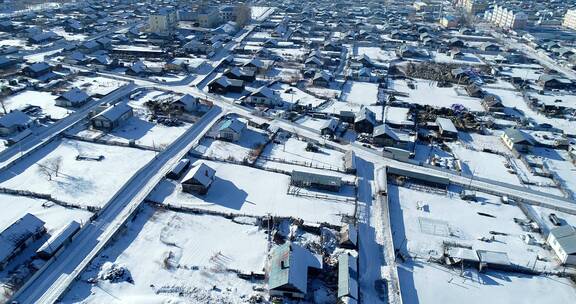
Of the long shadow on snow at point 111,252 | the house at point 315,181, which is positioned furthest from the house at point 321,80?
the long shadow on snow at point 111,252

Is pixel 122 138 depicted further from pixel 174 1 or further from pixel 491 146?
pixel 174 1

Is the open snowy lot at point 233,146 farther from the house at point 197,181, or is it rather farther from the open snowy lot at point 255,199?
the house at point 197,181

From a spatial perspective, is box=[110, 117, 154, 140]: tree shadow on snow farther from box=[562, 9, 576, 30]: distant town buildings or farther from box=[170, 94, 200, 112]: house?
box=[562, 9, 576, 30]: distant town buildings

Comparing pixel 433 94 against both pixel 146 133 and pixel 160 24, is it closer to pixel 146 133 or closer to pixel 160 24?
pixel 146 133

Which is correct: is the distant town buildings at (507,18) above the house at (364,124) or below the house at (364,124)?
above

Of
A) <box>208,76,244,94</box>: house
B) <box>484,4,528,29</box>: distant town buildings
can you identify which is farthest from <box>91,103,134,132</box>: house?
<box>484,4,528,29</box>: distant town buildings

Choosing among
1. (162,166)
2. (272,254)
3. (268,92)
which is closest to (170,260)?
(272,254)

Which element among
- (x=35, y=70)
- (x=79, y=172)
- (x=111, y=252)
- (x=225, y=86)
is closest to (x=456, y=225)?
(x=111, y=252)
